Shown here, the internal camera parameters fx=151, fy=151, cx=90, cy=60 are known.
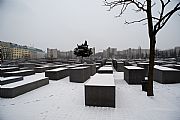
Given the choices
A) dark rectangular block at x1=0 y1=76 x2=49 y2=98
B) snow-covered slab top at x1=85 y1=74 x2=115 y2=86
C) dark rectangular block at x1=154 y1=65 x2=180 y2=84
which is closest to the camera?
snow-covered slab top at x1=85 y1=74 x2=115 y2=86

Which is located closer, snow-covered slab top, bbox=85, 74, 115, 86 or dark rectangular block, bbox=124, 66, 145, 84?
snow-covered slab top, bbox=85, 74, 115, 86

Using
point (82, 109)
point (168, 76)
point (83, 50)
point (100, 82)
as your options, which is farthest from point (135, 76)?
point (83, 50)

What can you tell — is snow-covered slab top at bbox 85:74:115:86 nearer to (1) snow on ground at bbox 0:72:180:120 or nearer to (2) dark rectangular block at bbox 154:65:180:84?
(1) snow on ground at bbox 0:72:180:120

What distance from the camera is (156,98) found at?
8.12m

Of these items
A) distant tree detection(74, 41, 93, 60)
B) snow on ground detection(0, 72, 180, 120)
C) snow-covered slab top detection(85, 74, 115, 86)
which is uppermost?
distant tree detection(74, 41, 93, 60)

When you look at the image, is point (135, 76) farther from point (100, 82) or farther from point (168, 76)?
point (100, 82)

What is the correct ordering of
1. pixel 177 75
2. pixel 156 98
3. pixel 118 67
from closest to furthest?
pixel 156 98 < pixel 177 75 < pixel 118 67

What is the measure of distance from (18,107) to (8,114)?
2.90 ft

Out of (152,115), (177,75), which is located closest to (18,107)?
(152,115)

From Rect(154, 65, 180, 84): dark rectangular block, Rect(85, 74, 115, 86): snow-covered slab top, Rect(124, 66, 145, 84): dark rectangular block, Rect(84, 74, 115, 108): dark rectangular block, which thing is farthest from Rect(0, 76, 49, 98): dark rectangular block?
Rect(154, 65, 180, 84): dark rectangular block

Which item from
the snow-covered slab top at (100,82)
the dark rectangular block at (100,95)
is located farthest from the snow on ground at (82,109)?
the snow-covered slab top at (100,82)

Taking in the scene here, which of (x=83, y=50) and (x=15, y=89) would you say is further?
(x=83, y=50)

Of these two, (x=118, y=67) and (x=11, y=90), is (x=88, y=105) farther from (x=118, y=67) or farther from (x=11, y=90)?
(x=118, y=67)

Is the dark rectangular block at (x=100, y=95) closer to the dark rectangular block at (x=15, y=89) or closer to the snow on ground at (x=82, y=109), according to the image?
the snow on ground at (x=82, y=109)
